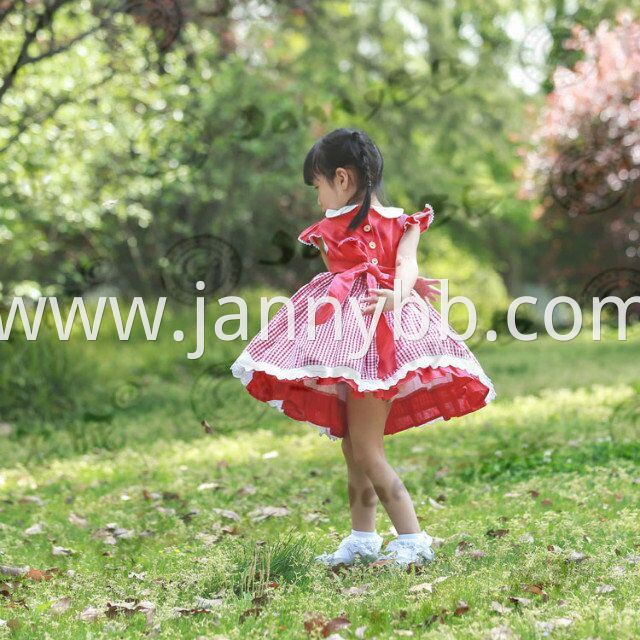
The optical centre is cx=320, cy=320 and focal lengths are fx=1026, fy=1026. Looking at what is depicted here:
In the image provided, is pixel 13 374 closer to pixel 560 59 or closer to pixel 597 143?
pixel 597 143

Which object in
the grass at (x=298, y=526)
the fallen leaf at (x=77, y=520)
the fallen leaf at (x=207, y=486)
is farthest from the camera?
the fallen leaf at (x=207, y=486)

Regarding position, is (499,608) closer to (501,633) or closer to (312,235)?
(501,633)

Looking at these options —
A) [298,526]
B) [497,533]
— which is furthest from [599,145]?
[497,533]

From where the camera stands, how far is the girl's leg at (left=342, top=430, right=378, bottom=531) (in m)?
4.11

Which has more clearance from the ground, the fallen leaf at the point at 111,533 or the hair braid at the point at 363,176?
the hair braid at the point at 363,176

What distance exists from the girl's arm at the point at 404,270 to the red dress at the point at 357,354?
3 centimetres

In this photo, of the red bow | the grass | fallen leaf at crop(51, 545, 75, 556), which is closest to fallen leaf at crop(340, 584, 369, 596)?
the grass

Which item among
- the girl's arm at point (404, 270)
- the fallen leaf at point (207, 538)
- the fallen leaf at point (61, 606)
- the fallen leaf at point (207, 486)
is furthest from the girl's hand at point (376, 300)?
the fallen leaf at point (207, 486)

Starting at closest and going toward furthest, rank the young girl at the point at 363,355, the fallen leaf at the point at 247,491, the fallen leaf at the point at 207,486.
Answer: the young girl at the point at 363,355, the fallen leaf at the point at 247,491, the fallen leaf at the point at 207,486

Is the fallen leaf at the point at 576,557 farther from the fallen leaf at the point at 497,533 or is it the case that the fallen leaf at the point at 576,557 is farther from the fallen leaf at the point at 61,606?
the fallen leaf at the point at 61,606

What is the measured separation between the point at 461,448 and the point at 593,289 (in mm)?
10413

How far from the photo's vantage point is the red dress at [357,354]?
382 cm

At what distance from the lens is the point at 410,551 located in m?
3.91

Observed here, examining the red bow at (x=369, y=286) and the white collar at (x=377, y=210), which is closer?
the red bow at (x=369, y=286)
